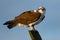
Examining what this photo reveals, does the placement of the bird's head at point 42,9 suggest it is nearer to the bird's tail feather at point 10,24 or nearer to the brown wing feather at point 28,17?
the brown wing feather at point 28,17

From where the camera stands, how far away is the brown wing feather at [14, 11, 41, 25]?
9.26 meters

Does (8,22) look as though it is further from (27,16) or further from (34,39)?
(34,39)

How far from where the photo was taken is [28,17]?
9820 millimetres

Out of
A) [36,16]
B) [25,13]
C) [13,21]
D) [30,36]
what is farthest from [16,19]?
[30,36]

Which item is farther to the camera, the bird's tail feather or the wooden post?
the bird's tail feather

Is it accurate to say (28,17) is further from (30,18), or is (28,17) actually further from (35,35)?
Result: (35,35)

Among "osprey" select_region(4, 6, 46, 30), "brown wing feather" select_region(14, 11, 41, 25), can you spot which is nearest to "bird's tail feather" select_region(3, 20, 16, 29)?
"osprey" select_region(4, 6, 46, 30)

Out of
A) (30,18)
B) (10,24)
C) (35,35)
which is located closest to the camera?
(35,35)

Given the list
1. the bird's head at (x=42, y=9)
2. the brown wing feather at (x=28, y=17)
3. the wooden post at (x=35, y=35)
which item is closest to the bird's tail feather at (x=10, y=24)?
the brown wing feather at (x=28, y=17)

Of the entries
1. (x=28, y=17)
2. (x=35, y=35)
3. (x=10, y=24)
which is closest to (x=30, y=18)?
(x=28, y=17)

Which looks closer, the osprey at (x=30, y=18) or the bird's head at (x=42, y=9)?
the osprey at (x=30, y=18)

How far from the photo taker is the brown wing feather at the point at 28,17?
9258mm

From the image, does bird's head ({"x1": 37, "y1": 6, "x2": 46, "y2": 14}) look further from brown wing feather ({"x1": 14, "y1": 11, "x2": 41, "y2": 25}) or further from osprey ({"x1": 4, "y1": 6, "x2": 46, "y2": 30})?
brown wing feather ({"x1": 14, "y1": 11, "x2": 41, "y2": 25})

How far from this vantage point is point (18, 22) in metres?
9.17
